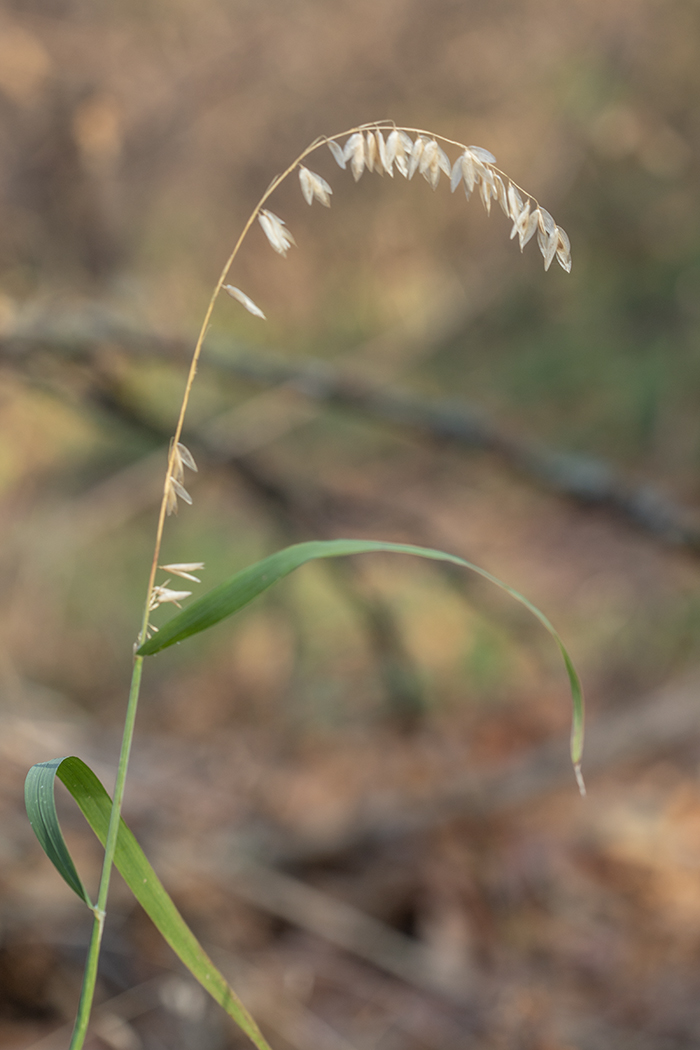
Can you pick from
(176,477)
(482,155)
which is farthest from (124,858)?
(482,155)

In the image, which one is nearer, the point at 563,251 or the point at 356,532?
the point at 563,251

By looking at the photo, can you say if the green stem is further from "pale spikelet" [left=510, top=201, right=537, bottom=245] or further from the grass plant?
"pale spikelet" [left=510, top=201, right=537, bottom=245]

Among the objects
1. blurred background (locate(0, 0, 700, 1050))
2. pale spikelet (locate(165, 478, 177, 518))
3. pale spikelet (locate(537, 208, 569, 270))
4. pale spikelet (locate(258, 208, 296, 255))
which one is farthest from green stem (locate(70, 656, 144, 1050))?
blurred background (locate(0, 0, 700, 1050))

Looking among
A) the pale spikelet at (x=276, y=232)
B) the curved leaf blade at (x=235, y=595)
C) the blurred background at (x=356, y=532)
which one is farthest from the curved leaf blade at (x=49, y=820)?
the blurred background at (x=356, y=532)

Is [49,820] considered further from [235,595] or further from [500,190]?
[500,190]

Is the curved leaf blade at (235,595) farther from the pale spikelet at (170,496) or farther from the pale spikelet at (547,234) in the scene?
the pale spikelet at (547,234)

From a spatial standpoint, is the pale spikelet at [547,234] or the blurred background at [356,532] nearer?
the pale spikelet at [547,234]
